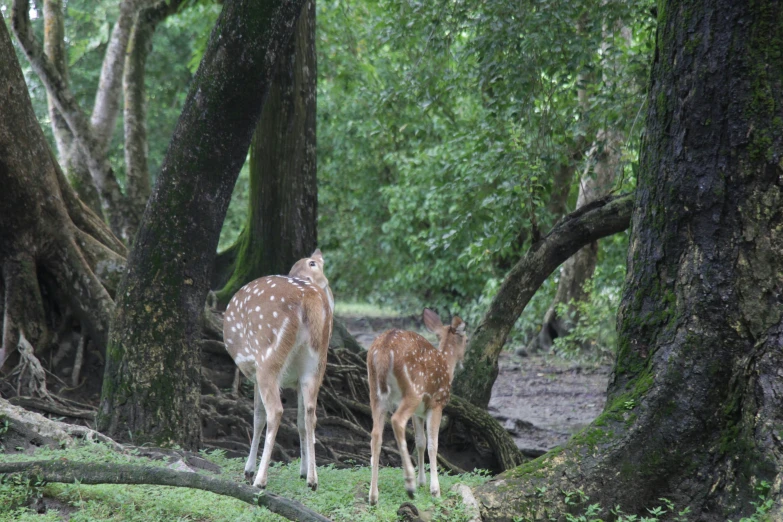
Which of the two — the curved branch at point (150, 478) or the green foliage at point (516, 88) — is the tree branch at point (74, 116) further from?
the curved branch at point (150, 478)

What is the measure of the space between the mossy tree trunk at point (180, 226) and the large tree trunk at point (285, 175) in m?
3.17

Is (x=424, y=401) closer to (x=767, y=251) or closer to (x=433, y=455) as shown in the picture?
(x=433, y=455)

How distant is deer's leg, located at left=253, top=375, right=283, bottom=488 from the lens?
5.57m

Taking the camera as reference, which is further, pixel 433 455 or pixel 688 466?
pixel 433 455

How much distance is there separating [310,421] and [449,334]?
1548 mm

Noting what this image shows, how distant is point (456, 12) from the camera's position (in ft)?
32.2

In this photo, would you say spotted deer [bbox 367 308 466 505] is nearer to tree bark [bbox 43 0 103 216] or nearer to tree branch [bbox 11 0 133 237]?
tree bark [bbox 43 0 103 216]

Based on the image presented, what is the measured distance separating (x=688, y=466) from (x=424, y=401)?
184cm

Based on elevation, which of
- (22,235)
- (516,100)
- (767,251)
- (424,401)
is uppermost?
(516,100)

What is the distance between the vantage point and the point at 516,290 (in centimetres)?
955

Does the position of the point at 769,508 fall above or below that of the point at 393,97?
below

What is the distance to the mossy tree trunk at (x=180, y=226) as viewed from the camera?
270 inches

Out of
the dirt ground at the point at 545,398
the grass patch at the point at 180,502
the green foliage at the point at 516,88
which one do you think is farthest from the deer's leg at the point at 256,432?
the dirt ground at the point at 545,398

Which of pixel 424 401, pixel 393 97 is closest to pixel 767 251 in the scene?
pixel 424 401
